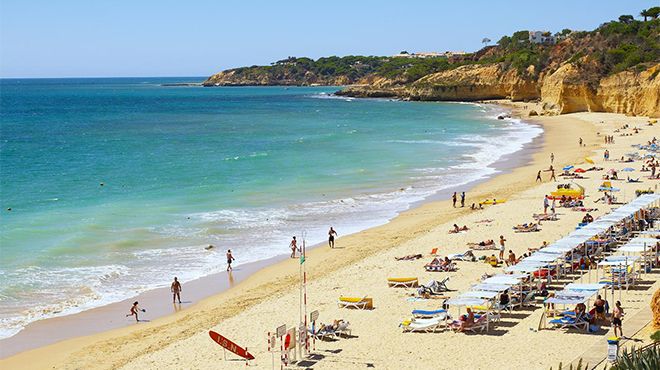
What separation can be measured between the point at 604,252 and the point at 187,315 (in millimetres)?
11726

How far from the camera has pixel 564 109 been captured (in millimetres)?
78250

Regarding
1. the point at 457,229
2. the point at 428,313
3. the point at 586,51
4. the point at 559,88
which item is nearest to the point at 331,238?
the point at 457,229

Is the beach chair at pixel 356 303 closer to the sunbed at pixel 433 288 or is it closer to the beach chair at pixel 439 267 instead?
the sunbed at pixel 433 288

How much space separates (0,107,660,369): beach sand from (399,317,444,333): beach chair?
209mm

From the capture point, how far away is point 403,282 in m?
20.1

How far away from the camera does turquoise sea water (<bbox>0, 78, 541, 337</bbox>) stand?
23438 millimetres

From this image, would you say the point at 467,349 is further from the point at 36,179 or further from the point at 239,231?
the point at 36,179

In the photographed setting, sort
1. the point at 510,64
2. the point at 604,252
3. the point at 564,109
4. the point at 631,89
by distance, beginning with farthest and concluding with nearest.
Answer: the point at 510,64 < the point at 564,109 < the point at 631,89 < the point at 604,252

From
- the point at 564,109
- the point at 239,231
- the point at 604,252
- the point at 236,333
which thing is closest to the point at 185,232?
the point at 239,231

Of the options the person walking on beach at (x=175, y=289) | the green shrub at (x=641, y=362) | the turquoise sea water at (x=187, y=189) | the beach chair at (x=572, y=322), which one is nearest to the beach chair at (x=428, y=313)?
the beach chair at (x=572, y=322)

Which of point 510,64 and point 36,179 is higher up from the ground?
point 510,64

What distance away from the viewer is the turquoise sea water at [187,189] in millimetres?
23438

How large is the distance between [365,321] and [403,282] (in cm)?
314

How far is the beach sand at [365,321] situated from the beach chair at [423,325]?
209mm
